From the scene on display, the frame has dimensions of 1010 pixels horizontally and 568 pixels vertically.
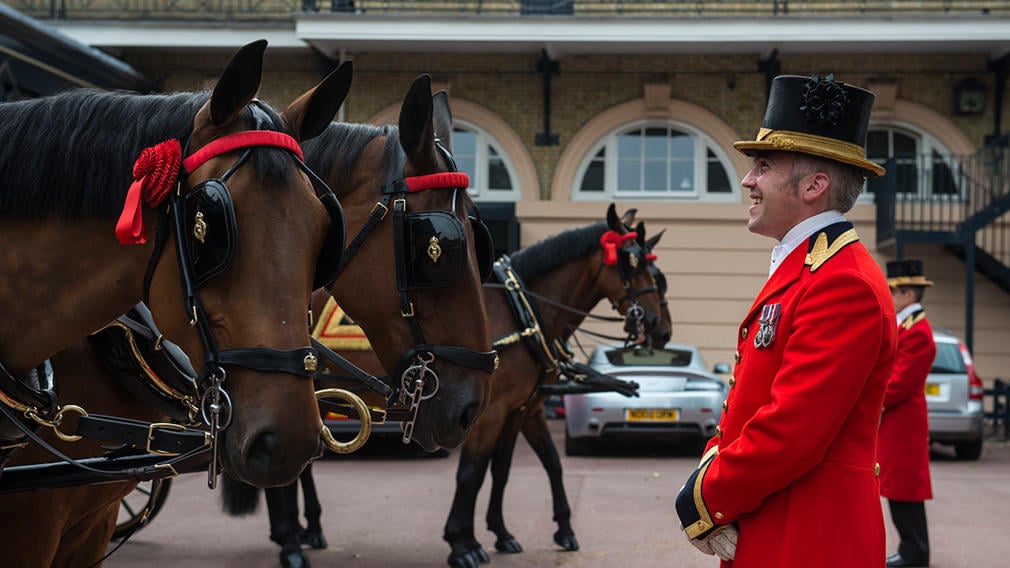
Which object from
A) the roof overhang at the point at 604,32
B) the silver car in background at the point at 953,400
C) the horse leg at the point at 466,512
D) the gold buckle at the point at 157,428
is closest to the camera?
the gold buckle at the point at 157,428

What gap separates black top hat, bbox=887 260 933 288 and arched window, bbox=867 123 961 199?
976 cm

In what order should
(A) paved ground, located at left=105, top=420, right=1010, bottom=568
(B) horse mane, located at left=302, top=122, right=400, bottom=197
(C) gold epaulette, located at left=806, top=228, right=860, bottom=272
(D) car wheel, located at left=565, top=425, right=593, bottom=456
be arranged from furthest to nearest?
(D) car wheel, located at left=565, top=425, right=593, bottom=456 < (A) paved ground, located at left=105, top=420, right=1010, bottom=568 < (B) horse mane, located at left=302, top=122, right=400, bottom=197 < (C) gold epaulette, located at left=806, top=228, right=860, bottom=272

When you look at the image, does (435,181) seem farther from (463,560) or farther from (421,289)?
(463,560)

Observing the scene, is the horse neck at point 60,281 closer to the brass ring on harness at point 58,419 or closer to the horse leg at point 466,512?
the brass ring on harness at point 58,419

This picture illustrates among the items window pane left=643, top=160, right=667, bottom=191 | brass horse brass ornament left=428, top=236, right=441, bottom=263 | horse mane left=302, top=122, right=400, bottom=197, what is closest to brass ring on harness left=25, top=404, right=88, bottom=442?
brass horse brass ornament left=428, top=236, right=441, bottom=263

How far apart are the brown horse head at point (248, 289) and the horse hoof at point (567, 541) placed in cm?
556

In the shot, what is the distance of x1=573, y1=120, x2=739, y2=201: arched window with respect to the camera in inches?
711

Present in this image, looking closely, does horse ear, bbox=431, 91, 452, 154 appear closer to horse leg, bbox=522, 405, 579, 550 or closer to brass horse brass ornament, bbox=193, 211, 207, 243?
brass horse brass ornament, bbox=193, 211, 207, 243

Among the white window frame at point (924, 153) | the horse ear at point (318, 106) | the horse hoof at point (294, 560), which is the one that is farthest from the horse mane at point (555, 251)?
the white window frame at point (924, 153)

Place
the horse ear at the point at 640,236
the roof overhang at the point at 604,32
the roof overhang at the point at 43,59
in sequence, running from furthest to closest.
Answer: the roof overhang at the point at 604,32, the roof overhang at the point at 43,59, the horse ear at the point at 640,236

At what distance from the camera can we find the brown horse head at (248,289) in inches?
93.1

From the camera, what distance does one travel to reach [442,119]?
4895 millimetres

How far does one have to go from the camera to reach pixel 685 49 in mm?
17562

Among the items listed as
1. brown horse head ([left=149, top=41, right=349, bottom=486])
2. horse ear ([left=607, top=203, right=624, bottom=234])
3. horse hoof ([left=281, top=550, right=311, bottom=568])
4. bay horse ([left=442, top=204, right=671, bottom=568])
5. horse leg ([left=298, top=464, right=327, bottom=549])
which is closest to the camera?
brown horse head ([left=149, top=41, right=349, bottom=486])
